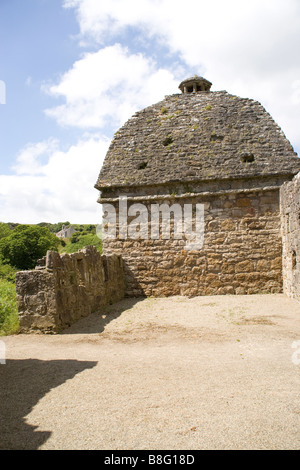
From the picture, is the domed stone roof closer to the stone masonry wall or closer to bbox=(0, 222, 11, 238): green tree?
the stone masonry wall

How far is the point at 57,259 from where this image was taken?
23.1ft

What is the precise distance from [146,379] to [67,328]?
10.8ft

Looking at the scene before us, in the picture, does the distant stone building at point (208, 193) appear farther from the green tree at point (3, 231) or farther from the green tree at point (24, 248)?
the green tree at point (3, 231)

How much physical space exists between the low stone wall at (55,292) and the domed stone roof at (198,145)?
391cm

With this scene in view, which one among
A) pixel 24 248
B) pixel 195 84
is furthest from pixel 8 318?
pixel 24 248

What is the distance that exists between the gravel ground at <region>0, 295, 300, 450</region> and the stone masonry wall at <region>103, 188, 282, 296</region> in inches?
123

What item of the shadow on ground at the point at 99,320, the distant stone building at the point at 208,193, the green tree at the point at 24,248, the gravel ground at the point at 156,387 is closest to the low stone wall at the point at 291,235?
the distant stone building at the point at 208,193

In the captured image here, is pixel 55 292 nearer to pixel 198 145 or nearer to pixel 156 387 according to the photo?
pixel 156 387

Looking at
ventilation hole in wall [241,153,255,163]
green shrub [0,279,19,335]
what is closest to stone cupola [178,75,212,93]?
ventilation hole in wall [241,153,255,163]

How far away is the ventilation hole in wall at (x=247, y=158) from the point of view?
35.5 ft

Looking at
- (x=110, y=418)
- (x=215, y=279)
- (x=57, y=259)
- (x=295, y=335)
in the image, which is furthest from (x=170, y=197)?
(x=110, y=418)

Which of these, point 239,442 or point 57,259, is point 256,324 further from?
point 239,442

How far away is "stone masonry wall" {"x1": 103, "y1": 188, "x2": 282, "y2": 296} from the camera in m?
10.4
